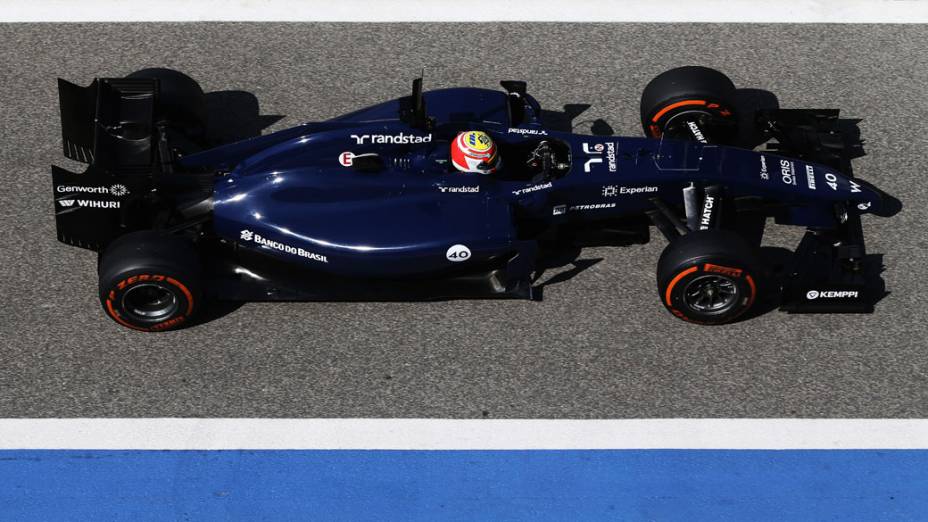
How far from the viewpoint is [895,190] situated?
374 inches

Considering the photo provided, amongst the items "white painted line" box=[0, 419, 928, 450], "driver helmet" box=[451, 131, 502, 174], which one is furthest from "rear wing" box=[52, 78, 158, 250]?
"driver helmet" box=[451, 131, 502, 174]

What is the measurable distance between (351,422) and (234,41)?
4.68 meters

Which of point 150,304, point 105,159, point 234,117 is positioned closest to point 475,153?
point 150,304

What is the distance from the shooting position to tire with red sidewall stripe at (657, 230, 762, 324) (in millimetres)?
7754

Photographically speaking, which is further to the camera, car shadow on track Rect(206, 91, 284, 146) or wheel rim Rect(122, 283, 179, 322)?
car shadow on track Rect(206, 91, 284, 146)

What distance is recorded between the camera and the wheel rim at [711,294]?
7.94 m

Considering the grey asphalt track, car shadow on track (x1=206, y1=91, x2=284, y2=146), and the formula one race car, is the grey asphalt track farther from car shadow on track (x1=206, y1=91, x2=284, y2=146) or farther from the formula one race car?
car shadow on track (x1=206, y1=91, x2=284, y2=146)

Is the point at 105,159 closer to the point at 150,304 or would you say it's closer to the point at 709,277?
the point at 150,304

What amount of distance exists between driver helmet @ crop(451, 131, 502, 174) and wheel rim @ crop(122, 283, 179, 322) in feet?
7.32

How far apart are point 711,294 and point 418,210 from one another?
2161mm
